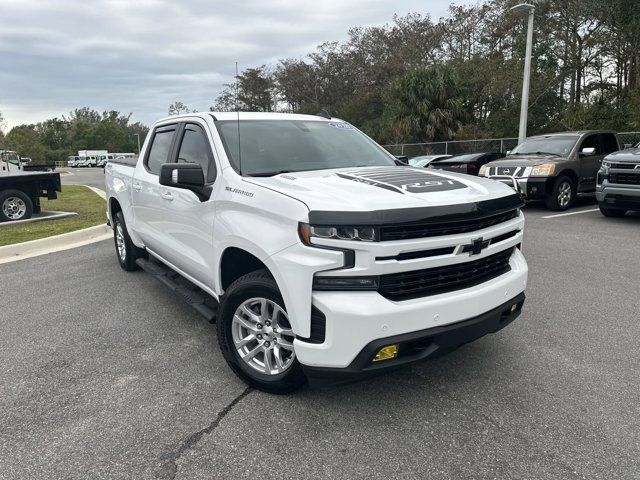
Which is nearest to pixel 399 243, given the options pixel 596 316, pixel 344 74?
pixel 596 316

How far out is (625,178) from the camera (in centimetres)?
899

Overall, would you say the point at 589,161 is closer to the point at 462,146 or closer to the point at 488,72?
the point at 462,146

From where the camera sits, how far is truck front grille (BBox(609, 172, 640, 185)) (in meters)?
8.82

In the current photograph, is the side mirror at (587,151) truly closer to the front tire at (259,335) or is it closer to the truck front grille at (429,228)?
the truck front grille at (429,228)

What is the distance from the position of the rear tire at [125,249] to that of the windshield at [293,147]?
2.71 m

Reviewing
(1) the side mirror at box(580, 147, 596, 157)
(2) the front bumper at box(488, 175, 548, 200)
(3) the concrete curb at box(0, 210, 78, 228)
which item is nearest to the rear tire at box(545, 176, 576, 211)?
(2) the front bumper at box(488, 175, 548, 200)

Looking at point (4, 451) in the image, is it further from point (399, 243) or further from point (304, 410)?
point (399, 243)

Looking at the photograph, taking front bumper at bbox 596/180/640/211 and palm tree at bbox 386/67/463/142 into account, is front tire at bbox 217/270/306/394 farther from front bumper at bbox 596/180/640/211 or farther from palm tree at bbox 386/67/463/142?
palm tree at bbox 386/67/463/142

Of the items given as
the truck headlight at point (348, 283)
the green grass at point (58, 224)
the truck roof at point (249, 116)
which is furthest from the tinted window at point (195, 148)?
the green grass at point (58, 224)

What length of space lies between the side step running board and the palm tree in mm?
26739

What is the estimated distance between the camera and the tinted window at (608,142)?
1175cm

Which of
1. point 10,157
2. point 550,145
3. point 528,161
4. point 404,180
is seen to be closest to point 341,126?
point 404,180

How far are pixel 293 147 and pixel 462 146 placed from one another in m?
22.6

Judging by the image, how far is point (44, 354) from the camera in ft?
13.4
